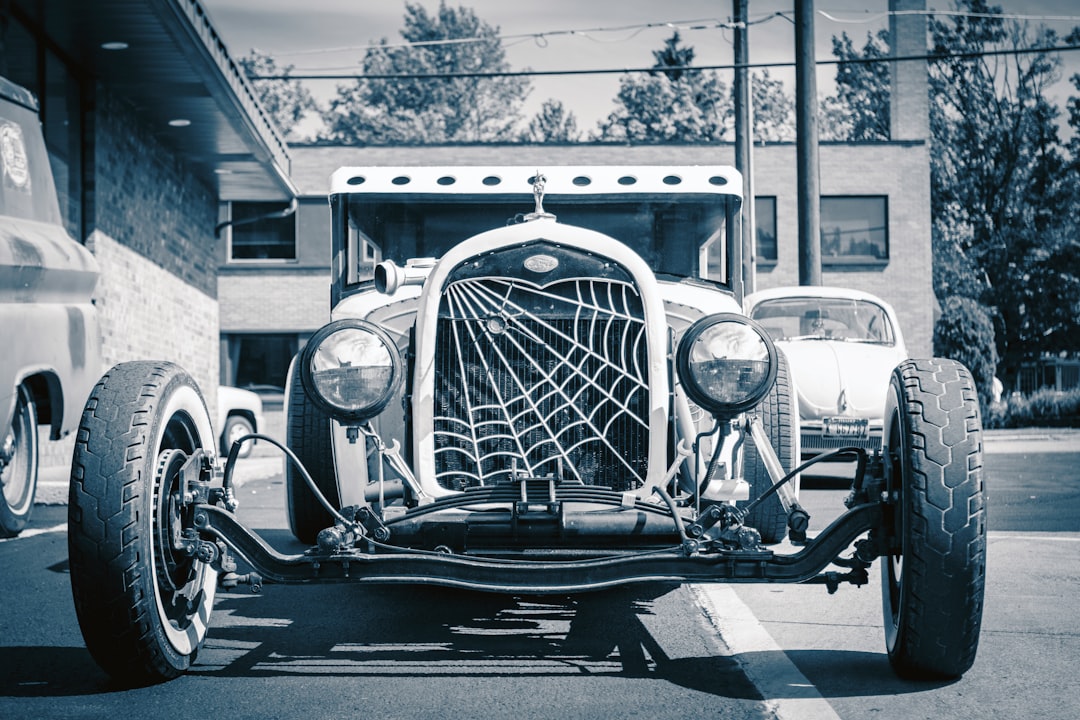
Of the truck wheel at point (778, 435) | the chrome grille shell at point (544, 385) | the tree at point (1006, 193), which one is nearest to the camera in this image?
the chrome grille shell at point (544, 385)

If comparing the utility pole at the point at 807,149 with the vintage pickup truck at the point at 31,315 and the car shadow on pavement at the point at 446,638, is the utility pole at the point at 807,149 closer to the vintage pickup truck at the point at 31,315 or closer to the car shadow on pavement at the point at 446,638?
the vintage pickup truck at the point at 31,315

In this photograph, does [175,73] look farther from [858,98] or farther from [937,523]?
[858,98]

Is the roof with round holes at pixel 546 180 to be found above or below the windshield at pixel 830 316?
above

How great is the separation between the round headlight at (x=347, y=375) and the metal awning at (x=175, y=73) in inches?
257

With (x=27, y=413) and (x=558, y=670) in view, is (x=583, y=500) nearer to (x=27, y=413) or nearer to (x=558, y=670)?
(x=558, y=670)

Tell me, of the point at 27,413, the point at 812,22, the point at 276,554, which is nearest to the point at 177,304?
the point at 27,413

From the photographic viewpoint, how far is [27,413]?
708 centimetres

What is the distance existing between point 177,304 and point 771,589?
10.4 meters

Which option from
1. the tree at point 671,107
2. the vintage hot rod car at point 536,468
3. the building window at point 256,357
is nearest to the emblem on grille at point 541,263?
the vintage hot rod car at point 536,468

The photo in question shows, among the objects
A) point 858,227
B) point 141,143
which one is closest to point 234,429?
point 141,143

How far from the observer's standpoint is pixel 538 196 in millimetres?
5633

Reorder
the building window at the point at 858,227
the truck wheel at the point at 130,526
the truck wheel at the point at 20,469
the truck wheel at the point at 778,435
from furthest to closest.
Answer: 1. the building window at the point at 858,227
2. the truck wheel at the point at 20,469
3. the truck wheel at the point at 778,435
4. the truck wheel at the point at 130,526

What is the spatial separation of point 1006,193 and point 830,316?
34837 mm

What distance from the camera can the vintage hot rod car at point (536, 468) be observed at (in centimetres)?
357
